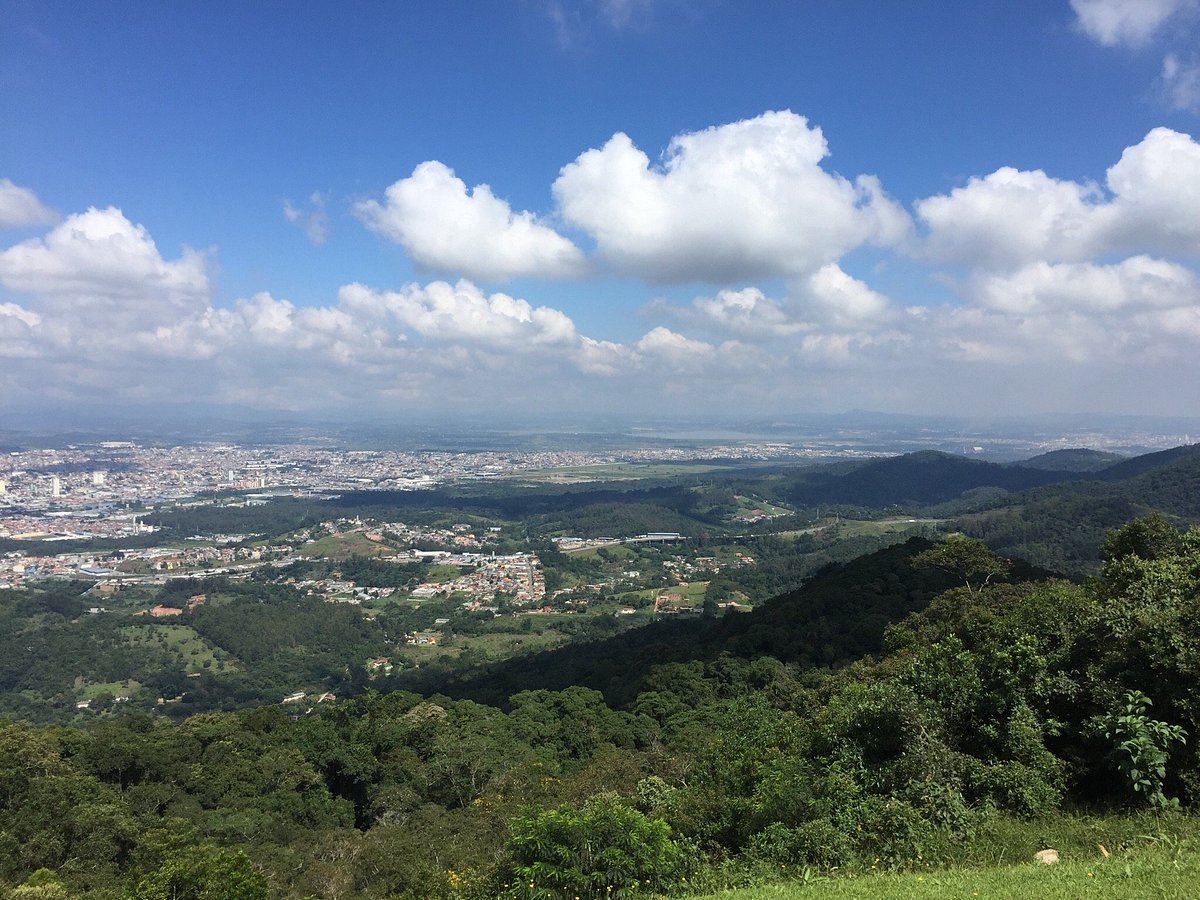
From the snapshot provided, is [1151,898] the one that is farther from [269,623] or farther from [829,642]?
[269,623]

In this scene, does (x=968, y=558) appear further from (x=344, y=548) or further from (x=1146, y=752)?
(x=344, y=548)

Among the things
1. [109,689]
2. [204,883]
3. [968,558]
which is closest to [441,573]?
[109,689]

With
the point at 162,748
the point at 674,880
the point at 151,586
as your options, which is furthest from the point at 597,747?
the point at 151,586

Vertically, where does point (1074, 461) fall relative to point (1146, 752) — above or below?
below

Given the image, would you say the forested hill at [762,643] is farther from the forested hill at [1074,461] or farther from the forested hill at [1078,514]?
the forested hill at [1074,461]

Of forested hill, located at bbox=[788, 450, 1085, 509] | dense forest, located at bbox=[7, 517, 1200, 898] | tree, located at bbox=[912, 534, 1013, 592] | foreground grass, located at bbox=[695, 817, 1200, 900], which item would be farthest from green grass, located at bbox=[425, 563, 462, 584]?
foreground grass, located at bbox=[695, 817, 1200, 900]
